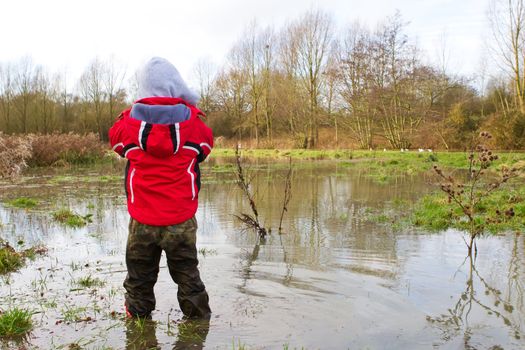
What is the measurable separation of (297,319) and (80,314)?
175 centimetres

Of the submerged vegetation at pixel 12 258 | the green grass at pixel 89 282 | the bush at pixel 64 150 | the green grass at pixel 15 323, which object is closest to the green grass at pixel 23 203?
the submerged vegetation at pixel 12 258

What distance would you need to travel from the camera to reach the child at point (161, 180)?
3.35 meters

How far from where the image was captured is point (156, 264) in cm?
360

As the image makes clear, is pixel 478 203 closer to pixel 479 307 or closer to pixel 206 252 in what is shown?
pixel 479 307

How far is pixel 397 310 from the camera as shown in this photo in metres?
3.71

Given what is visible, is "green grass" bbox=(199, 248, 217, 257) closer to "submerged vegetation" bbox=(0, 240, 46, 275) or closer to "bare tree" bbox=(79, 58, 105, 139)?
"submerged vegetation" bbox=(0, 240, 46, 275)

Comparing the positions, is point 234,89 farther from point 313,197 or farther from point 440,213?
point 440,213

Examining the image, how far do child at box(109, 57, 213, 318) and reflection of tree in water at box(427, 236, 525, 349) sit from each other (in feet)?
6.10

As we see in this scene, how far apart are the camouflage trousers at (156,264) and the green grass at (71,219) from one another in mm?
4568

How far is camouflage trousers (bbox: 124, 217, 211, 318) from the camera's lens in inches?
135

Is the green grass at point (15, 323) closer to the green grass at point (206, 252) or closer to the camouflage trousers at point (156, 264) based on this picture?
the camouflage trousers at point (156, 264)

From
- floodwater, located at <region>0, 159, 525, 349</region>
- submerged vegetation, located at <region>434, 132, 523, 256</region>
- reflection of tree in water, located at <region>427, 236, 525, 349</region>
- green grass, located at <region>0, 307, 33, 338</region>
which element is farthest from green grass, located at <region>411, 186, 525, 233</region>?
green grass, located at <region>0, 307, 33, 338</region>

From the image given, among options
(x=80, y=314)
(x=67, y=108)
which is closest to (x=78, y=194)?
(x=80, y=314)

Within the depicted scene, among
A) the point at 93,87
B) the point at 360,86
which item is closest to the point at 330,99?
the point at 360,86
